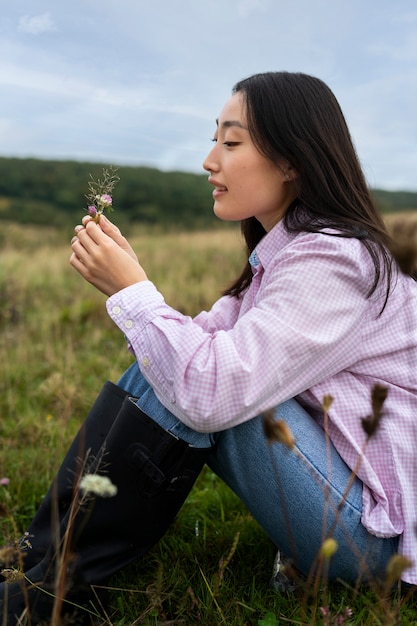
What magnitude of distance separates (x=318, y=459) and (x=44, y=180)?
1127 inches

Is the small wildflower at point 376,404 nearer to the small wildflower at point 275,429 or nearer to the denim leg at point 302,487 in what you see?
the small wildflower at point 275,429

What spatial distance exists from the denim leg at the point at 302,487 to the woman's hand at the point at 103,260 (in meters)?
0.47

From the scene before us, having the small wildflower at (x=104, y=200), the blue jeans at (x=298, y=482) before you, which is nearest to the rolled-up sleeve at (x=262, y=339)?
the blue jeans at (x=298, y=482)

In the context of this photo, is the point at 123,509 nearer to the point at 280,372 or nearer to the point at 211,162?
the point at 280,372

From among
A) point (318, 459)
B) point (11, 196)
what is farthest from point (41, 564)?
point (11, 196)

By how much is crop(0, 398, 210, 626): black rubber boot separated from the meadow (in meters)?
0.11

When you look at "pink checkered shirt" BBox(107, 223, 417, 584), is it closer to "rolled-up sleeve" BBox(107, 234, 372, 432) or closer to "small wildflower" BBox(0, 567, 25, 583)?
"rolled-up sleeve" BBox(107, 234, 372, 432)

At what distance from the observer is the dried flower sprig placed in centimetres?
173

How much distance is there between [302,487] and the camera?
1.65m

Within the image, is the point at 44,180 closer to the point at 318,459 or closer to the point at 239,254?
the point at 239,254

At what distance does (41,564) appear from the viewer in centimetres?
177

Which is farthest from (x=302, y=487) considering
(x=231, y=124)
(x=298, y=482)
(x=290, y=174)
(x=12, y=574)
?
(x=231, y=124)

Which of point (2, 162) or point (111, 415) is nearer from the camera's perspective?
point (111, 415)

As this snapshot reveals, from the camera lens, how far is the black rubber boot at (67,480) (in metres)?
1.91
